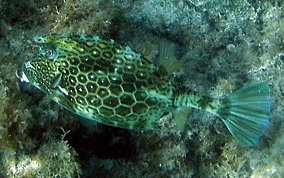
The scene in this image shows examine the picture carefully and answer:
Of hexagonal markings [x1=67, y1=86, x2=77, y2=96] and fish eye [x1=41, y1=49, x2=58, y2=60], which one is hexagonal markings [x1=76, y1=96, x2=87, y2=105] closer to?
hexagonal markings [x1=67, y1=86, x2=77, y2=96]

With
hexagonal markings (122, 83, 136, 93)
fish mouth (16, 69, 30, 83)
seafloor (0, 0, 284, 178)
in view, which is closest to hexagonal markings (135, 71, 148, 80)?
hexagonal markings (122, 83, 136, 93)

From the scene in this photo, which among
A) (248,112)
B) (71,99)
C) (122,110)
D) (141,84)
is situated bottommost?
(71,99)

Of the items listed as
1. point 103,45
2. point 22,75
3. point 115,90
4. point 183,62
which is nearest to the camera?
point 115,90

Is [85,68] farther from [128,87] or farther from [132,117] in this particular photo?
[132,117]

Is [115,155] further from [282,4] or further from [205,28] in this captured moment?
[282,4]

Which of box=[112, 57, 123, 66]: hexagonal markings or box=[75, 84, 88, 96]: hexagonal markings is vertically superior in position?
box=[112, 57, 123, 66]: hexagonal markings

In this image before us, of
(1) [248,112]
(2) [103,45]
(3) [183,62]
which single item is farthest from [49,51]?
(1) [248,112]
